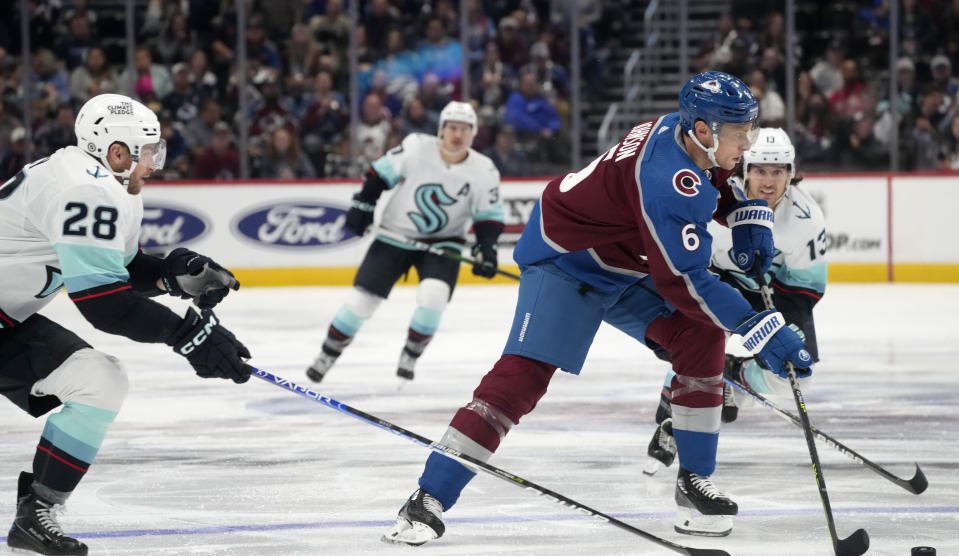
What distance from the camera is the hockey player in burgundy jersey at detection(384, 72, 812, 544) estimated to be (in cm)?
296

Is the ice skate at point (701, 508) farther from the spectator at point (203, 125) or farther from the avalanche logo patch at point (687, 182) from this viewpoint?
the spectator at point (203, 125)

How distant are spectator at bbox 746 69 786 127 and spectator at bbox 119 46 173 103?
4624mm

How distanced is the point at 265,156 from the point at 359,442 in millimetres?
5875

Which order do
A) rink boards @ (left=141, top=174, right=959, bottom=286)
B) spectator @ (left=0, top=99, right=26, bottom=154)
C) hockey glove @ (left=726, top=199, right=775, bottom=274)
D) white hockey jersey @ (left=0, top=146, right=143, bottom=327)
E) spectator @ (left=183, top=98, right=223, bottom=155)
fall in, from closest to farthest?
white hockey jersey @ (left=0, top=146, right=143, bottom=327) < hockey glove @ (left=726, top=199, right=775, bottom=274) < rink boards @ (left=141, top=174, right=959, bottom=286) < spectator @ (left=0, top=99, right=26, bottom=154) < spectator @ (left=183, top=98, right=223, bottom=155)

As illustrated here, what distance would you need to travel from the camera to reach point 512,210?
9.80 metres

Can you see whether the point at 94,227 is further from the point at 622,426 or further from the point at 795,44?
the point at 795,44

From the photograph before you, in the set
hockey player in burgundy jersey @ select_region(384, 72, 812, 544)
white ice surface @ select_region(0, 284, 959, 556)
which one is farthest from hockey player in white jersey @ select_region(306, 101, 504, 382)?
hockey player in burgundy jersey @ select_region(384, 72, 812, 544)

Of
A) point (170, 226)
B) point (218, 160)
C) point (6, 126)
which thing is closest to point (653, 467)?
point (170, 226)

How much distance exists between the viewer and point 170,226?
966 centimetres

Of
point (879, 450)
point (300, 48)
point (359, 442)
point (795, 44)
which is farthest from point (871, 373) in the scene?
point (300, 48)

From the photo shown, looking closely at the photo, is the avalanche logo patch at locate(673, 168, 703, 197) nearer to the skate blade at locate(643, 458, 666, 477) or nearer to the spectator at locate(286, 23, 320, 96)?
the skate blade at locate(643, 458, 666, 477)

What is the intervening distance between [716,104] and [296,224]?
23.2ft

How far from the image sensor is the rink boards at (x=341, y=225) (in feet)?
30.9

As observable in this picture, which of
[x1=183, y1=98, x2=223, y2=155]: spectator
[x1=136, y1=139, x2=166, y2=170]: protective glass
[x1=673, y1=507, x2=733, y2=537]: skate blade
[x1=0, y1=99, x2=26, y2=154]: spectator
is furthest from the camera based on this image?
[x1=183, y1=98, x2=223, y2=155]: spectator
